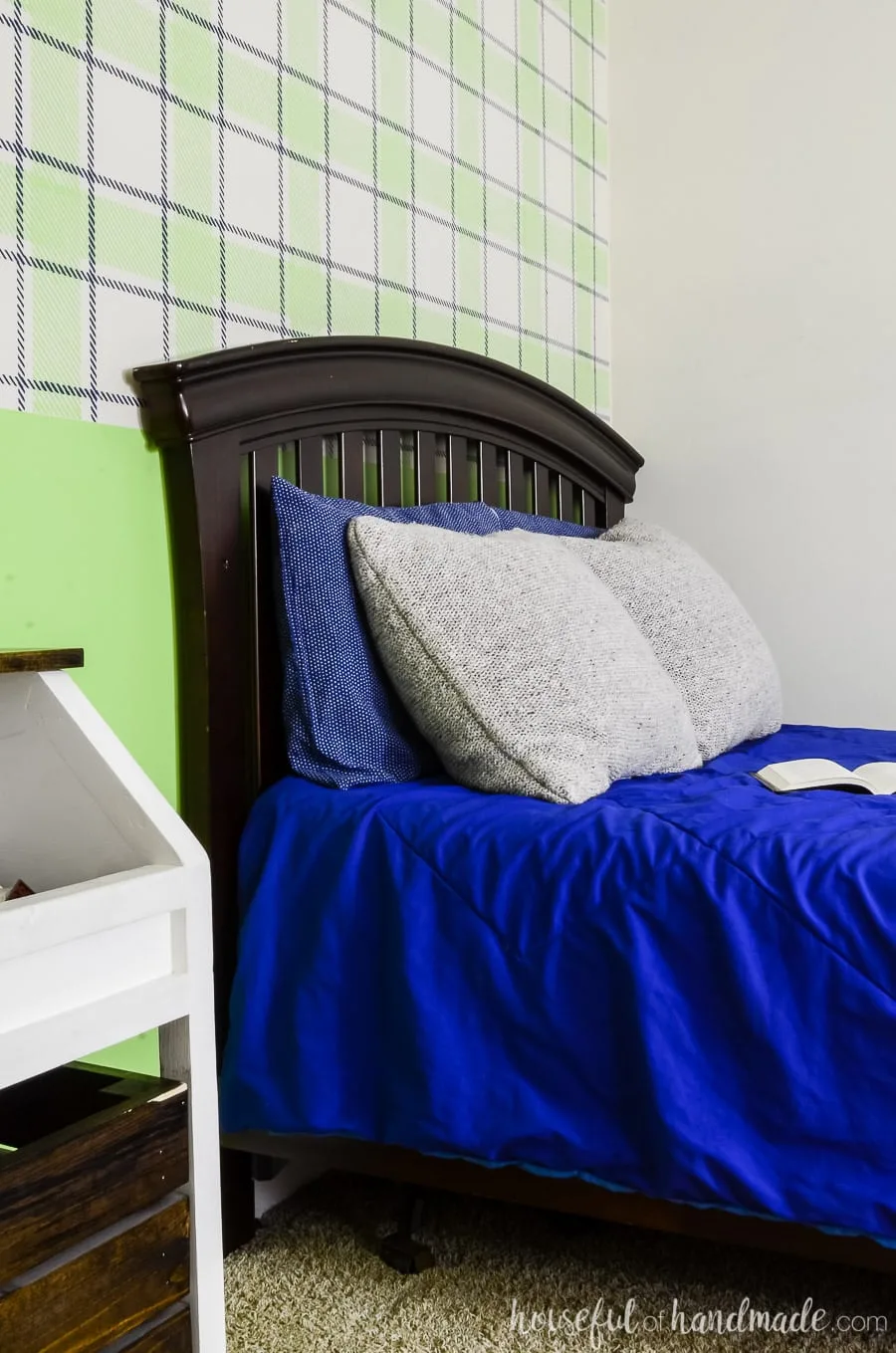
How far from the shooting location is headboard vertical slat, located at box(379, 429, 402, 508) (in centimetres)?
172

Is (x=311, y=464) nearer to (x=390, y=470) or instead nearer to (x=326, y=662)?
(x=390, y=470)

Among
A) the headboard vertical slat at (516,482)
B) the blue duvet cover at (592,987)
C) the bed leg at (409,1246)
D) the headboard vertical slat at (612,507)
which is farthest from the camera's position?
the headboard vertical slat at (612,507)

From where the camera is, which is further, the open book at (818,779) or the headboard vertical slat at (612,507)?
the headboard vertical slat at (612,507)

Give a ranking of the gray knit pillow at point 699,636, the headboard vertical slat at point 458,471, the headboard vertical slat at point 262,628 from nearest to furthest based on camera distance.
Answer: the headboard vertical slat at point 262,628
the gray knit pillow at point 699,636
the headboard vertical slat at point 458,471

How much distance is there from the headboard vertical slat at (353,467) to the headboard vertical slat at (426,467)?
15cm

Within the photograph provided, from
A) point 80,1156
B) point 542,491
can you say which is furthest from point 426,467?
point 80,1156

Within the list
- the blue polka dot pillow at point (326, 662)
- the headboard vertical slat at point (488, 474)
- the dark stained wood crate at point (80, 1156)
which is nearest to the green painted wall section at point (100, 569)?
the blue polka dot pillow at point (326, 662)

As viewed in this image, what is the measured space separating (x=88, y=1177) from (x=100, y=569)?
674 mm

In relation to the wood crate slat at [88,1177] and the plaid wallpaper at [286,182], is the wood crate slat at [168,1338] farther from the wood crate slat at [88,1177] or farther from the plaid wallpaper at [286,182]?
the plaid wallpaper at [286,182]

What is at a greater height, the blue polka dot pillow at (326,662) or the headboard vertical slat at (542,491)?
the headboard vertical slat at (542,491)

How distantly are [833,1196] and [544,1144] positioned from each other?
265mm

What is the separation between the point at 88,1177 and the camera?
83cm

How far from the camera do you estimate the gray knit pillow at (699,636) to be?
176cm

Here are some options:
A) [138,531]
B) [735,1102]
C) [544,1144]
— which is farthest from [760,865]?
[138,531]
